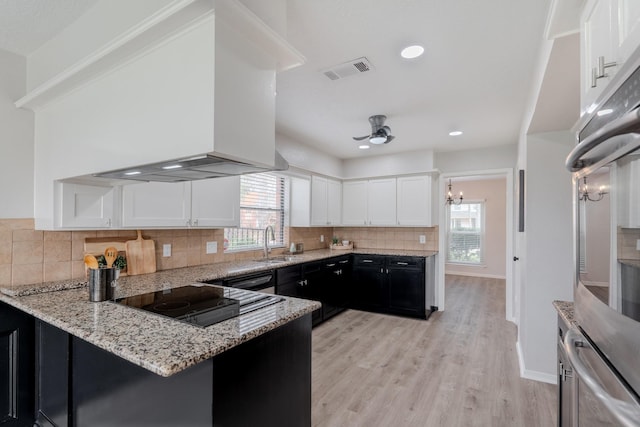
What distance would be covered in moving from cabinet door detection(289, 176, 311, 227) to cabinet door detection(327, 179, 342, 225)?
572mm

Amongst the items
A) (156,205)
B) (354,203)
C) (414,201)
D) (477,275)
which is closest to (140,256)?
(156,205)

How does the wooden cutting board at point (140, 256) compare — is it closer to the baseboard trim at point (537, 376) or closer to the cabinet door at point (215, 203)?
the cabinet door at point (215, 203)

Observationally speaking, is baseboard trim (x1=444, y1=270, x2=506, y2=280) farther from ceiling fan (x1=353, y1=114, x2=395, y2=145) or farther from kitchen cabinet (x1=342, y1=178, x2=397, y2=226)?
ceiling fan (x1=353, y1=114, x2=395, y2=145)

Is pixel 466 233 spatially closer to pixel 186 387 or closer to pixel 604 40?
pixel 604 40

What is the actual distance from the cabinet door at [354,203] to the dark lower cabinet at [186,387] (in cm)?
376

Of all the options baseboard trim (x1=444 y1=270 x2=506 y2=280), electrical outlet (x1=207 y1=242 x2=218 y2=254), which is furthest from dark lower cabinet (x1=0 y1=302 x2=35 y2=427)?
baseboard trim (x1=444 y1=270 x2=506 y2=280)

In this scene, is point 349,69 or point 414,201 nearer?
point 349,69

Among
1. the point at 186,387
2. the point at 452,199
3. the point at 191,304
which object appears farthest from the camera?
the point at 452,199

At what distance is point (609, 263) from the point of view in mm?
892

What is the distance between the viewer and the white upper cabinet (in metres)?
4.82

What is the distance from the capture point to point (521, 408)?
7.66 ft

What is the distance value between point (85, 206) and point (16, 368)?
111 centimetres

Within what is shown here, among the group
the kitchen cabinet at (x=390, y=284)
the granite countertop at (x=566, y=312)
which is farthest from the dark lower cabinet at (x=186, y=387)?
the kitchen cabinet at (x=390, y=284)

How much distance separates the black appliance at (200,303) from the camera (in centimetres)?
146
